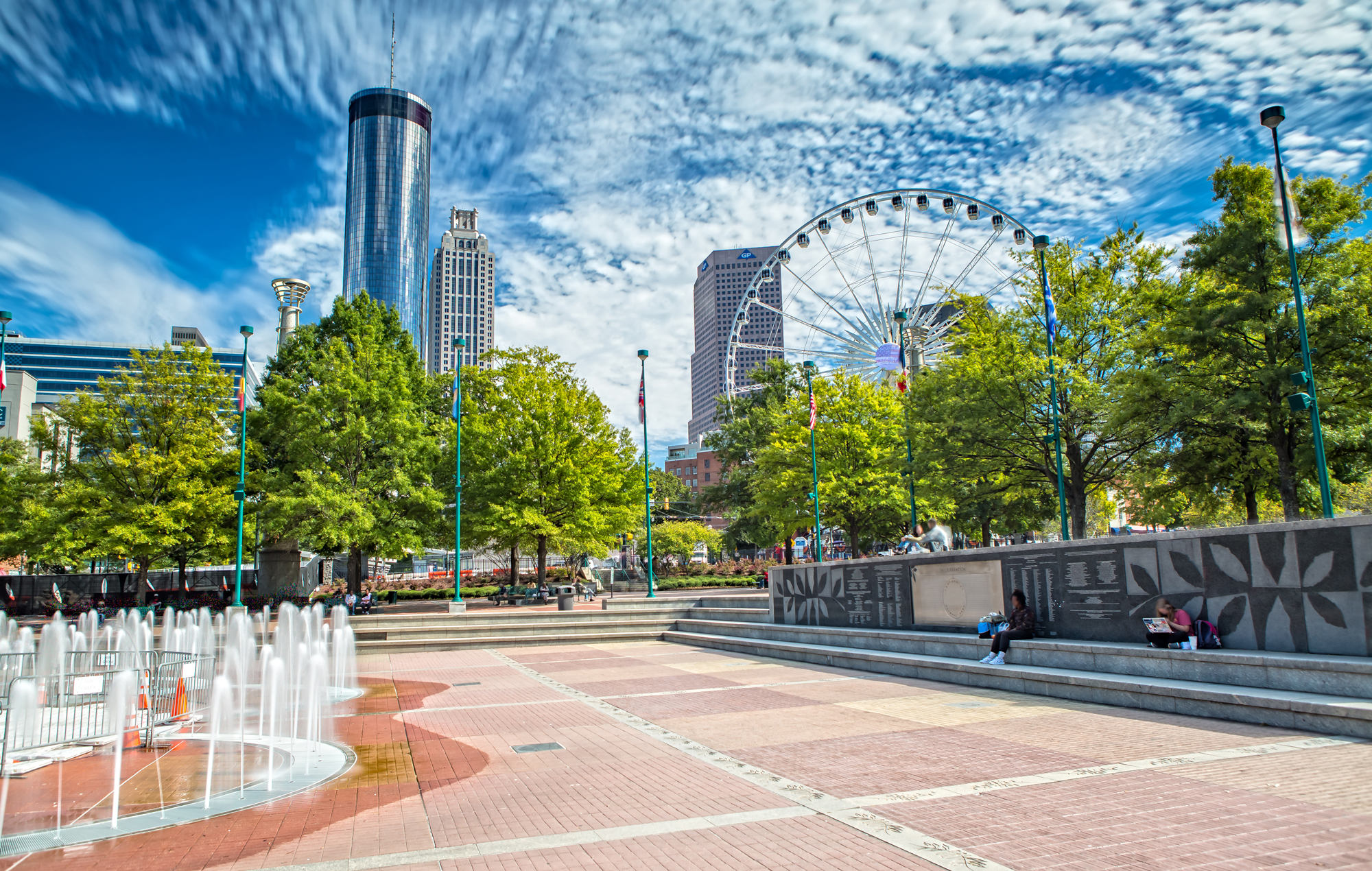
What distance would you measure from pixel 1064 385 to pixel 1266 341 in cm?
505

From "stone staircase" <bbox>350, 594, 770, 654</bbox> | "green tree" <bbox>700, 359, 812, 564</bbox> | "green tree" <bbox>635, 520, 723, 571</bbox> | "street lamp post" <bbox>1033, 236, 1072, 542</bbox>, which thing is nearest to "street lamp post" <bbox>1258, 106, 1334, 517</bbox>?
"street lamp post" <bbox>1033, 236, 1072, 542</bbox>

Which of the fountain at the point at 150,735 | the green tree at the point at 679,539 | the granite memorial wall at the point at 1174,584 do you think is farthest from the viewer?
the green tree at the point at 679,539

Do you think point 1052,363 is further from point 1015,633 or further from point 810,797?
point 810,797

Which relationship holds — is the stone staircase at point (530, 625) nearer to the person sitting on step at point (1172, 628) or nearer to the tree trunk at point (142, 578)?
the tree trunk at point (142, 578)

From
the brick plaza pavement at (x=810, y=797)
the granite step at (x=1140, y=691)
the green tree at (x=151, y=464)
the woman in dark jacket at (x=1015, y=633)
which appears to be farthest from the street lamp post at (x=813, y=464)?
the green tree at (x=151, y=464)

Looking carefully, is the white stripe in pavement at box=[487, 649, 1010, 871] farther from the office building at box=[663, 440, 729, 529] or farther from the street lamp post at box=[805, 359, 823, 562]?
the office building at box=[663, 440, 729, 529]

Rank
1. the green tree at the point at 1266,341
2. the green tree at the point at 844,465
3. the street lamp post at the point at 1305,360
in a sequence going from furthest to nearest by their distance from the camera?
the green tree at the point at 844,465 → the green tree at the point at 1266,341 → the street lamp post at the point at 1305,360

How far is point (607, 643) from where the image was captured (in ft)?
80.5

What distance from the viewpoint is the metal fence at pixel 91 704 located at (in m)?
9.01

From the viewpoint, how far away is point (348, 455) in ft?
110

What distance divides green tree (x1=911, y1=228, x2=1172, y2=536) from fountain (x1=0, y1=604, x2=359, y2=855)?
19.7 meters

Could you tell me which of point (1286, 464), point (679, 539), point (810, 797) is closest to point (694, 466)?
point (679, 539)

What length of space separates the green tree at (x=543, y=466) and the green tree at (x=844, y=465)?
6903mm

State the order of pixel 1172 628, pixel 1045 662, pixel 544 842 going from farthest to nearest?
pixel 1045 662
pixel 1172 628
pixel 544 842
